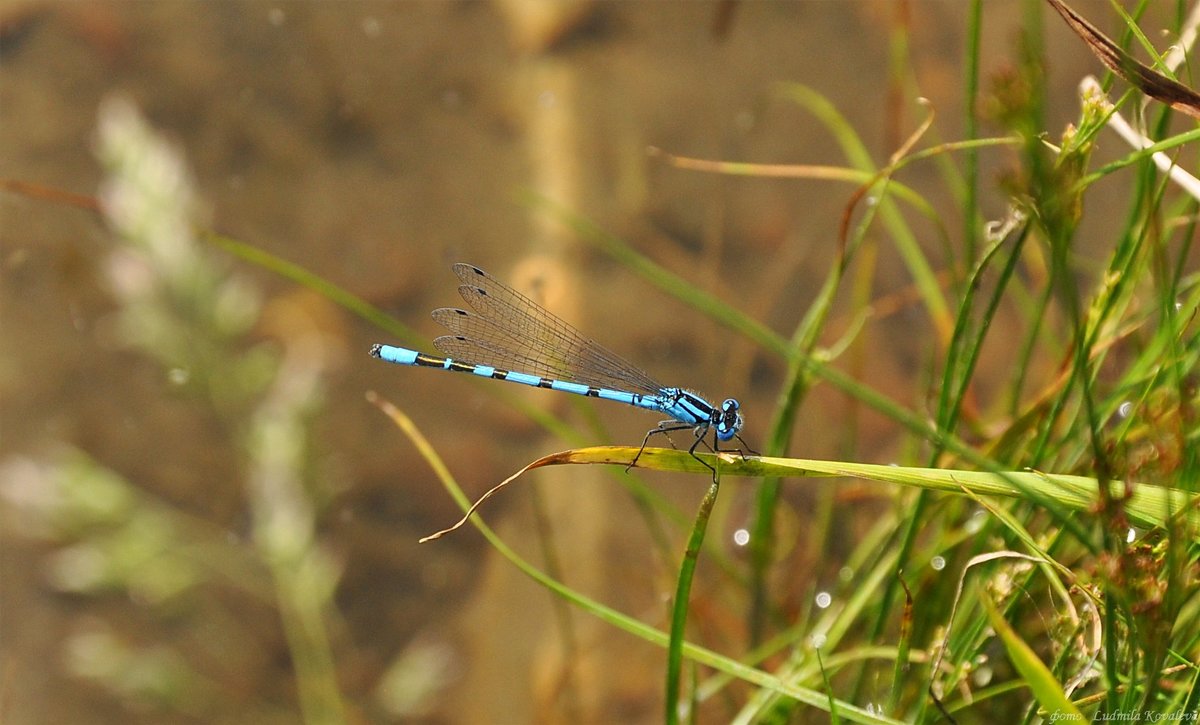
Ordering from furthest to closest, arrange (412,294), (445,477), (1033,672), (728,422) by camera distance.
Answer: (412,294) → (728,422) → (445,477) → (1033,672)

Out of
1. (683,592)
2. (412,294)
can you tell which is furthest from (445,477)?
(412,294)

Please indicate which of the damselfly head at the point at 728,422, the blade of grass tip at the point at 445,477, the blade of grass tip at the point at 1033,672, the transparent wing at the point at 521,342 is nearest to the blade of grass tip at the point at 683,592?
the blade of grass tip at the point at 445,477

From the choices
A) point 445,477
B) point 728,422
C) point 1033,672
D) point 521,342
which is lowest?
point 1033,672

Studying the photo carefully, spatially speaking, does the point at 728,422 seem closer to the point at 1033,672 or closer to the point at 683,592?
the point at 683,592

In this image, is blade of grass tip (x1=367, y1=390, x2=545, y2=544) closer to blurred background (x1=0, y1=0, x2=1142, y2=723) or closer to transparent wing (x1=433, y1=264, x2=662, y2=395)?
transparent wing (x1=433, y1=264, x2=662, y2=395)

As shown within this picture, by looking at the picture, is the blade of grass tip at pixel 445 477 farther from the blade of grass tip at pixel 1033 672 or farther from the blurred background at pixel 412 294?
the blurred background at pixel 412 294

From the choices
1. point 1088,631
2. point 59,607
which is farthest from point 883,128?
point 59,607

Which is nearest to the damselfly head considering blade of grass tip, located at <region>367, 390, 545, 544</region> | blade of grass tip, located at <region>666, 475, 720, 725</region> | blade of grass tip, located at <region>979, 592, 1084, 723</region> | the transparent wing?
the transparent wing
